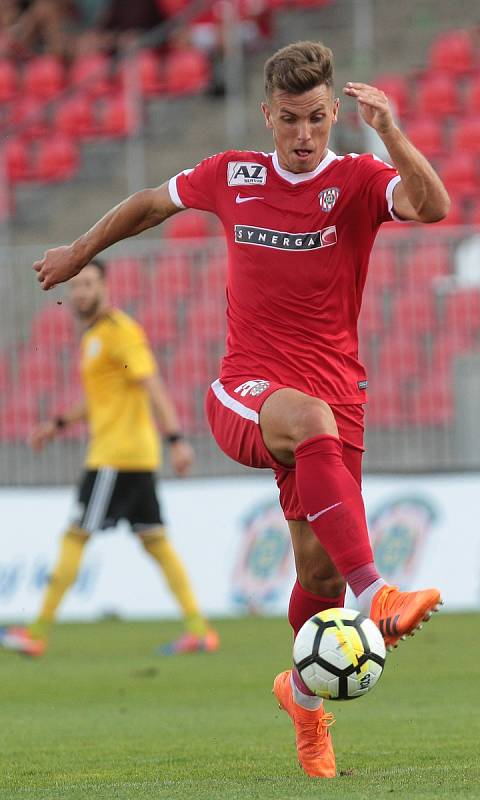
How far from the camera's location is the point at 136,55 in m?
19.8

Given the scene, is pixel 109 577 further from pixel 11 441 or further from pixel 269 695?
pixel 269 695

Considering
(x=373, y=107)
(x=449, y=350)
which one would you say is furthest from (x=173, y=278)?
(x=373, y=107)

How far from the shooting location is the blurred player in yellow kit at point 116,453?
1077 cm

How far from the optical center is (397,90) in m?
18.0

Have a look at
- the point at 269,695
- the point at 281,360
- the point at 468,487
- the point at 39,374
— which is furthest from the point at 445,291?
the point at 281,360

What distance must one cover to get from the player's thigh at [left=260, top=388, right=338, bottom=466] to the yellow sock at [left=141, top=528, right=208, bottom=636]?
5.51 m

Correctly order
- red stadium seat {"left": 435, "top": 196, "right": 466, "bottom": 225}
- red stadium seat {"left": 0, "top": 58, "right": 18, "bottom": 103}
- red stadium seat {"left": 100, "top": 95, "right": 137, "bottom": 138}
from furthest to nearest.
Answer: red stadium seat {"left": 0, "top": 58, "right": 18, "bottom": 103} → red stadium seat {"left": 100, "top": 95, "right": 137, "bottom": 138} → red stadium seat {"left": 435, "top": 196, "right": 466, "bottom": 225}

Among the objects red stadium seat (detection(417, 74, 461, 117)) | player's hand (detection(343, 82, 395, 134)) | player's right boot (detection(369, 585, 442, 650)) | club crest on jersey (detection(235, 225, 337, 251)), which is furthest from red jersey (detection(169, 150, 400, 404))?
red stadium seat (detection(417, 74, 461, 117))

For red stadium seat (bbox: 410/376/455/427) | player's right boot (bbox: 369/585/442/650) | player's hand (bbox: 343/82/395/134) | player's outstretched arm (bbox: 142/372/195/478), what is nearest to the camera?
player's right boot (bbox: 369/585/442/650)

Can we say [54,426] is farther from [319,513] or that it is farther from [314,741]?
[319,513]

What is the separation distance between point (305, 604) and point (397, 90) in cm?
1296

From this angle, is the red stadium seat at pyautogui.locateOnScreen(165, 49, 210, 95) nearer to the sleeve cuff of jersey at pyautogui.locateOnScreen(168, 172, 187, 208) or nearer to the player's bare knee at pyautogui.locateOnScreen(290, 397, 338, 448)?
the sleeve cuff of jersey at pyautogui.locateOnScreen(168, 172, 187, 208)

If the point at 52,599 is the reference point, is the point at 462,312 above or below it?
above

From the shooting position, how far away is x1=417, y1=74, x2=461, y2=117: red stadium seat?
58.0 feet
